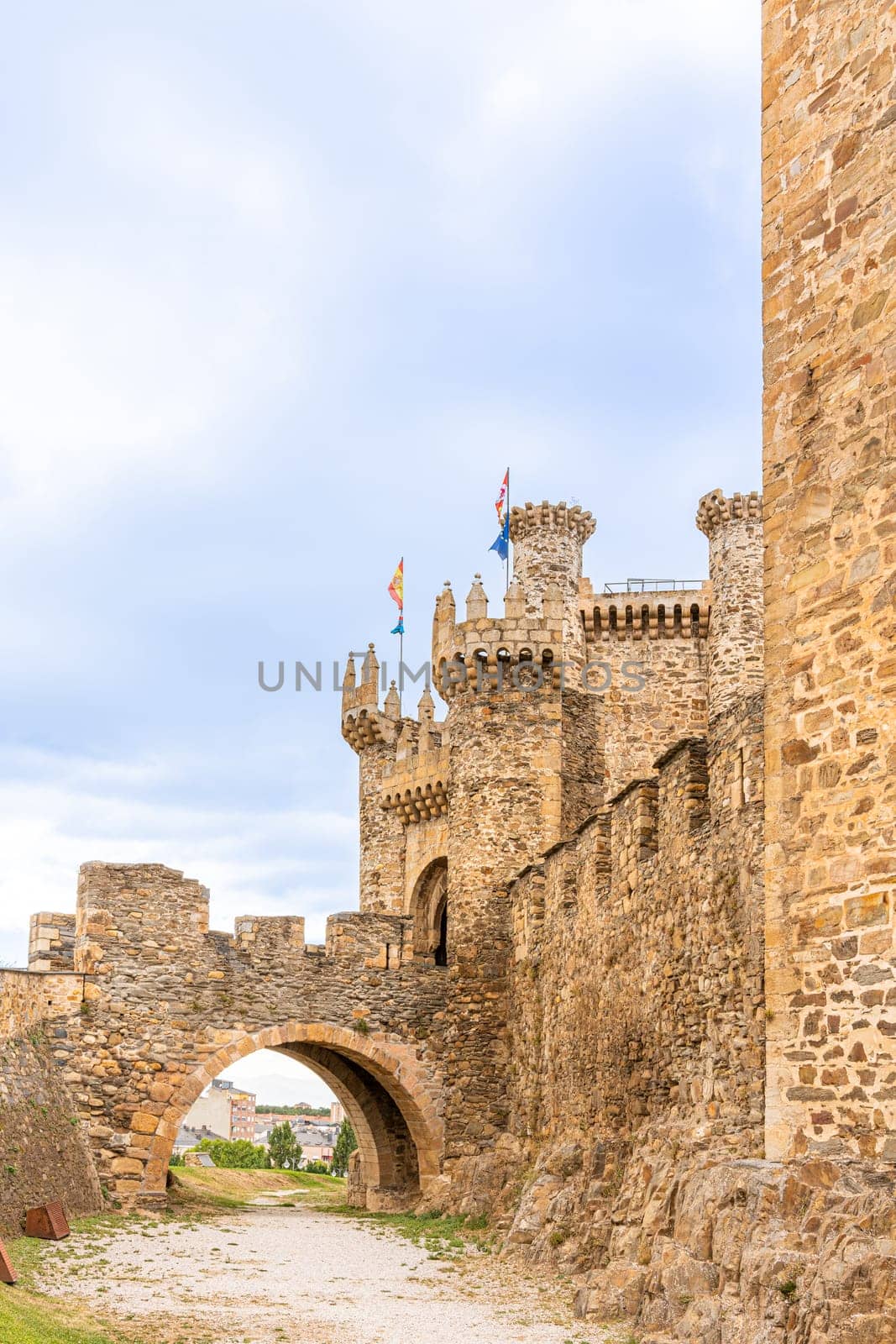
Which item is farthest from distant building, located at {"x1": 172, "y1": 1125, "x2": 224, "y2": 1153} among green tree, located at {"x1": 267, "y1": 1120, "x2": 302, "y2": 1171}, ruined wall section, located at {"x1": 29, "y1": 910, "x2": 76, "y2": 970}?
ruined wall section, located at {"x1": 29, "y1": 910, "x2": 76, "y2": 970}

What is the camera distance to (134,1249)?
14500 mm

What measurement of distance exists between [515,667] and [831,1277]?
1480 centimetres

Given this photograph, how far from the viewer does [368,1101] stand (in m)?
24.1

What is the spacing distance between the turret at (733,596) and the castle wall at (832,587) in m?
17.4

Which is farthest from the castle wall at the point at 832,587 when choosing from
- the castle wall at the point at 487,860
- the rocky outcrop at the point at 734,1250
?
the castle wall at the point at 487,860

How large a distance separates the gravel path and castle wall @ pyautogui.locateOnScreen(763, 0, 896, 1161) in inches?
114

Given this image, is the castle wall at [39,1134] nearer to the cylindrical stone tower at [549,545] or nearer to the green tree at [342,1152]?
the cylindrical stone tower at [549,545]

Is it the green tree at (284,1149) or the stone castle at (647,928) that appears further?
the green tree at (284,1149)

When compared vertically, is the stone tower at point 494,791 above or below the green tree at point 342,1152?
above

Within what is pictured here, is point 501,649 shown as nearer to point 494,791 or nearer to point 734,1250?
point 494,791

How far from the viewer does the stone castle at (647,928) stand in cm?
769

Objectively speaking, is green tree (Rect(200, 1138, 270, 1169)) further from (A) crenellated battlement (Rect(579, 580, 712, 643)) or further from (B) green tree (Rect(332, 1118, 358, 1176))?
(A) crenellated battlement (Rect(579, 580, 712, 643))

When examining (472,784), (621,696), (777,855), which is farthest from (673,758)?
(621,696)

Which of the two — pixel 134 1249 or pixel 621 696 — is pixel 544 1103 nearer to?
pixel 134 1249
